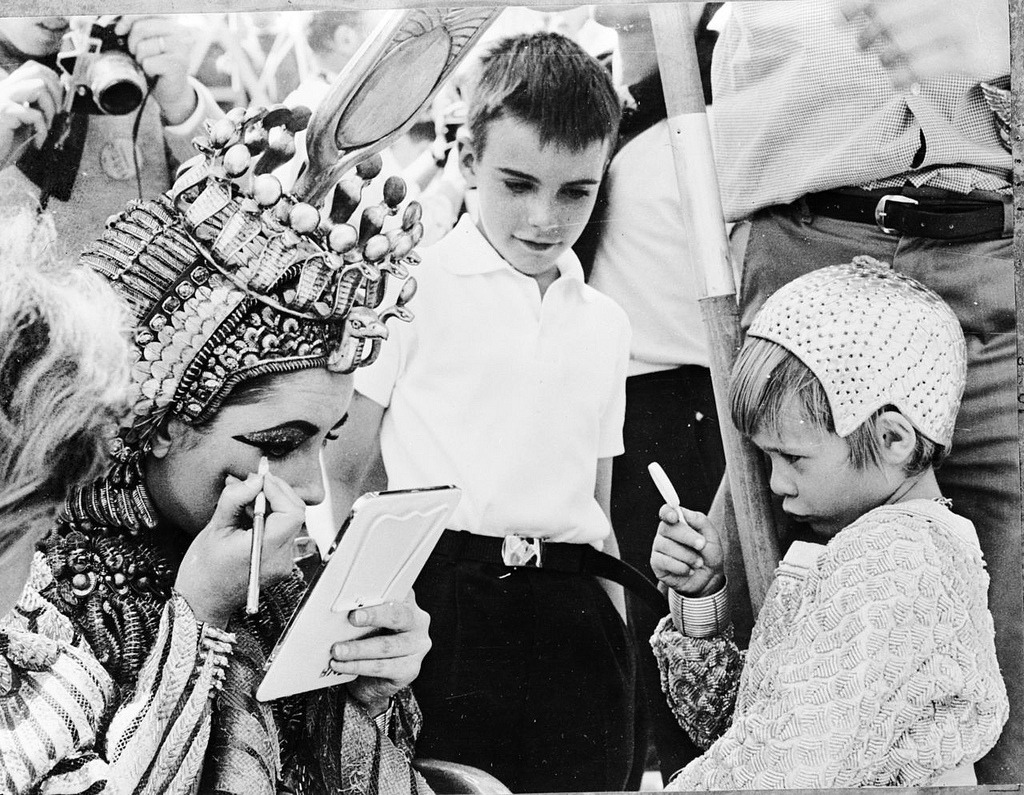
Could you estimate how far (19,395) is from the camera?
87.7 inches

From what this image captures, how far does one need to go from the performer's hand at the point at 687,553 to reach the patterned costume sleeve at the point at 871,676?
0.19 metres

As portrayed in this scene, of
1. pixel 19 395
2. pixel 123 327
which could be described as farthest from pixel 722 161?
pixel 19 395

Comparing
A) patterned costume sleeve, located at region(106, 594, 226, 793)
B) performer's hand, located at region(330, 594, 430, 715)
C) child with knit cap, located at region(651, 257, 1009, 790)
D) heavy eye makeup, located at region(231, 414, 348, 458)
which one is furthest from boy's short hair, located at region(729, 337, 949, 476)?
patterned costume sleeve, located at region(106, 594, 226, 793)

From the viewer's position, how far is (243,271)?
2219 mm

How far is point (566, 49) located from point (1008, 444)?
1398mm

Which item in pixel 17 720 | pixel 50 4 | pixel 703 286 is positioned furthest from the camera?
pixel 50 4

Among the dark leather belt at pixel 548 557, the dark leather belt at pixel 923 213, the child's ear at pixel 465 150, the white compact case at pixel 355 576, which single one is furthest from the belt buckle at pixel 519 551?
the dark leather belt at pixel 923 213

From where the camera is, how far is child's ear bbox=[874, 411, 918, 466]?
2234mm

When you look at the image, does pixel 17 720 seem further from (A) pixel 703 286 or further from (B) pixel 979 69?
(B) pixel 979 69

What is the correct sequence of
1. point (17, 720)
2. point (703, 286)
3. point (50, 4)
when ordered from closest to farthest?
point (17, 720), point (703, 286), point (50, 4)

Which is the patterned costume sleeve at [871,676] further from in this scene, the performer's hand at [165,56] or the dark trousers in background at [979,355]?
the performer's hand at [165,56]

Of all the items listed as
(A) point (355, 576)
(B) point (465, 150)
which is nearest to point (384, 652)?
(A) point (355, 576)

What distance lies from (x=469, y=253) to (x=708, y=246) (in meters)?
0.56

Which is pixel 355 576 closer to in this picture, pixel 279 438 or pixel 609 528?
pixel 279 438
